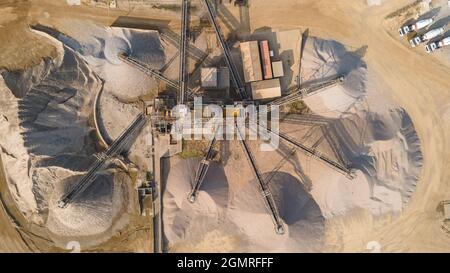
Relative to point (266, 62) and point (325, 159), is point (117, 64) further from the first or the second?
point (325, 159)

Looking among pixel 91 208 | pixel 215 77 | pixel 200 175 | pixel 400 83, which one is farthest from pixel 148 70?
pixel 400 83

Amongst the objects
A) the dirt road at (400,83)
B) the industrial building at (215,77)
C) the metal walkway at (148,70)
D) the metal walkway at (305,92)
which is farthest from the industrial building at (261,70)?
the metal walkway at (148,70)

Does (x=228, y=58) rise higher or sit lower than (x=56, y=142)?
higher

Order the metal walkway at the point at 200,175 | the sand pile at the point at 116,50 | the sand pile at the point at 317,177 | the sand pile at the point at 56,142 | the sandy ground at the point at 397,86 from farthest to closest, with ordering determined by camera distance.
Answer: the sandy ground at the point at 397,86 → the sand pile at the point at 116,50 → the sand pile at the point at 317,177 → the metal walkway at the point at 200,175 → the sand pile at the point at 56,142

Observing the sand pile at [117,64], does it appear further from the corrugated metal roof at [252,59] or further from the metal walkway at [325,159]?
the metal walkway at [325,159]

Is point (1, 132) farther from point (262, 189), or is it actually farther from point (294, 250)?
point (294, 250)

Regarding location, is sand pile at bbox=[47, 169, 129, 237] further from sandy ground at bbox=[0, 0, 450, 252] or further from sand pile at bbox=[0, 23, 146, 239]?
sandy ground at bbox=[0, 0, 450, 252]
